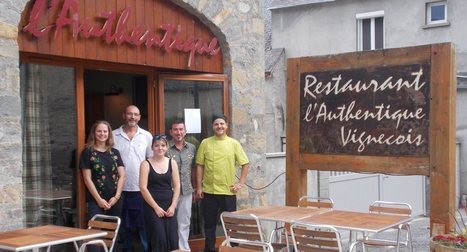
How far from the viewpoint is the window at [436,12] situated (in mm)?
14617

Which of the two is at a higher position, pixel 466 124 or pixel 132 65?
pixel 132 65

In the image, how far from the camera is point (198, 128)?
7004 millimetres

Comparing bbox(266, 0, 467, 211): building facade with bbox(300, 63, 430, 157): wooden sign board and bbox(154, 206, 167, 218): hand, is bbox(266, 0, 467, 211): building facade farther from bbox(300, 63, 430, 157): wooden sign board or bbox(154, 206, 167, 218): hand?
bbox(154, 206, 167, 218): hand

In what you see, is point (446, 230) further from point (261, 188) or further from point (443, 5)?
point (443, 5)

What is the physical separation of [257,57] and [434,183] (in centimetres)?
319

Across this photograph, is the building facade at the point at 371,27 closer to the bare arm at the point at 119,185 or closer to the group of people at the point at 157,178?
the group of people at the point at 157,178

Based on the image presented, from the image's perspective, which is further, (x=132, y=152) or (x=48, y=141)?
(x=132, y=152)

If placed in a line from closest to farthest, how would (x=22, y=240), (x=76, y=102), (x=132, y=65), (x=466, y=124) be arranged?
1. (x=22, y=240)
2. (x=76, y=102)
3. (x=132, y=65)
4. (x=466, y=124)

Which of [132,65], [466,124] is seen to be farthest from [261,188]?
[466,124]

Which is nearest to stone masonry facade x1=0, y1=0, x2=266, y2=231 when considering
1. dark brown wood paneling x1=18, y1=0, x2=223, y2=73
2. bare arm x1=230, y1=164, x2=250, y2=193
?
dark brown wood paneling x1=18, y1=0, x2=223, y2=73

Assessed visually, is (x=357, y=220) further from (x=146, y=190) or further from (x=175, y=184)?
(x=146, y=190)

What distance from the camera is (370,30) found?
15.9 m

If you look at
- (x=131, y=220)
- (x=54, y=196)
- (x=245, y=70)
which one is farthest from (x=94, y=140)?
(x=245, y=70)

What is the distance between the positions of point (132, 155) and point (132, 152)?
0.03m
